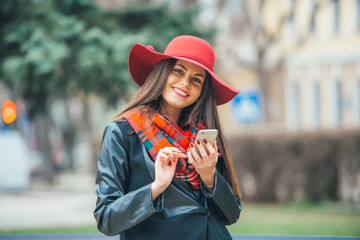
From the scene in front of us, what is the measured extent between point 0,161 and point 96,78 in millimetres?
5527

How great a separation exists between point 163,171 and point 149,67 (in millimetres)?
686

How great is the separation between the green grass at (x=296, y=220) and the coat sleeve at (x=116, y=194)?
6.27 m

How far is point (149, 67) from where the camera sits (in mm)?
2678

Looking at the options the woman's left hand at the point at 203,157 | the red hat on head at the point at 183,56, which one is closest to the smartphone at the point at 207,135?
the woman's left hand at the point at 203,157

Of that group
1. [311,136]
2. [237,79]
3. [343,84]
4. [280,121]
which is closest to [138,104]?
[311,136]

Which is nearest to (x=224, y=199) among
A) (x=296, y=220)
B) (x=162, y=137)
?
(x=162, y=137)

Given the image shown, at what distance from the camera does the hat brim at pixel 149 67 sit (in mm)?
2539

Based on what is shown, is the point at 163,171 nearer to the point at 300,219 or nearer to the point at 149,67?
the point at 149,67

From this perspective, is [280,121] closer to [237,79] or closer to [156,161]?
[237,79]

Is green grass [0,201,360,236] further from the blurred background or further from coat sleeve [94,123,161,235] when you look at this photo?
coat sleeve [94,123,161,235]

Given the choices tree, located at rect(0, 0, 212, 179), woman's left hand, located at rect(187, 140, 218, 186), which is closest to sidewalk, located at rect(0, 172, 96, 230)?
tree, located at rect(0, 0, 212, 179)

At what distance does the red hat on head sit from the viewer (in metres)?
2.51

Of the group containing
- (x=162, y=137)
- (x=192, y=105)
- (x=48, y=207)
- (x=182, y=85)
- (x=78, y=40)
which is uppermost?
(x=78, y=40)

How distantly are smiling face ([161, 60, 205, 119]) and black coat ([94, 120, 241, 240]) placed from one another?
0.97 ft
